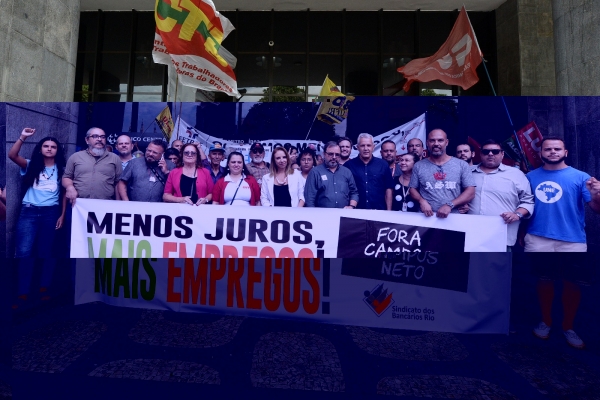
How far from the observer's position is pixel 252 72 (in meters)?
11.1

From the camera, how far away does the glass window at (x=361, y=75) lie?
10867mm

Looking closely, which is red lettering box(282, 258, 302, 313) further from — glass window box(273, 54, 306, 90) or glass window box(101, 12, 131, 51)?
glass window box(101, 12, 131, 51)

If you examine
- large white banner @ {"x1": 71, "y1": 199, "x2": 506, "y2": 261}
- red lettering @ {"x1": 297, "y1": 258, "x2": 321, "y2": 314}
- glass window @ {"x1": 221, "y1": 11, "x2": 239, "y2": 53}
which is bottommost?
red lettering @ {"x1": 297, "y1": 258, "x2": 321, "y2": 314}

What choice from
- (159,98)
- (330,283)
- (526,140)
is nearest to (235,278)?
(330,283)

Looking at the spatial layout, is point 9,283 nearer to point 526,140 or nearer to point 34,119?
point 34,119

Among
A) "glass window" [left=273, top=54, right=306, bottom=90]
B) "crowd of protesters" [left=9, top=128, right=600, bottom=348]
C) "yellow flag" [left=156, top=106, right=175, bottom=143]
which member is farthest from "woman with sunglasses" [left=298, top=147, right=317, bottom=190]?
"glass window" [left=273, top=54, right=306, bottom=90]

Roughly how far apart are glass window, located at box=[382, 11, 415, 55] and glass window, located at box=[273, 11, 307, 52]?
2217 mm

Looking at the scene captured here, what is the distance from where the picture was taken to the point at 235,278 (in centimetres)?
414

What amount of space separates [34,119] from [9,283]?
169 centimetres

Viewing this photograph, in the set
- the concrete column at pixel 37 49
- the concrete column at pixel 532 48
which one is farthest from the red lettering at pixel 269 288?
the concrete column at pixel 532 48

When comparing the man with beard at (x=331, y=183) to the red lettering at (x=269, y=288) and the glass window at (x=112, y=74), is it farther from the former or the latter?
the glass window at (x=112, y=74)

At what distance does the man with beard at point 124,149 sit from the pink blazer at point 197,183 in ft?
1.33

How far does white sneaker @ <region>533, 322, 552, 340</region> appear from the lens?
12.1 ft

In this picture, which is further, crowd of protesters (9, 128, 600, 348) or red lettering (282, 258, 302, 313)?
red lettering (282, 258, 302, 313)
